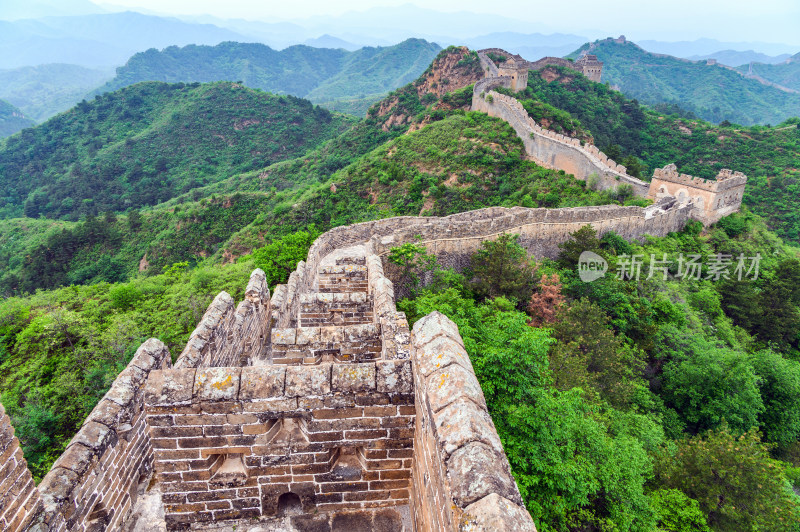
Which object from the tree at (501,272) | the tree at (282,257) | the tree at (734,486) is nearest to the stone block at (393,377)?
the tree at (501,272)

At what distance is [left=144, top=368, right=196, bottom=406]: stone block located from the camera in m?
3.70

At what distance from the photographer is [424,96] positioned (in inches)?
2301

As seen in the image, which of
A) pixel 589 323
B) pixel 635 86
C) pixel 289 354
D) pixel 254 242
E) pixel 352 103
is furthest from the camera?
pixel 352 103

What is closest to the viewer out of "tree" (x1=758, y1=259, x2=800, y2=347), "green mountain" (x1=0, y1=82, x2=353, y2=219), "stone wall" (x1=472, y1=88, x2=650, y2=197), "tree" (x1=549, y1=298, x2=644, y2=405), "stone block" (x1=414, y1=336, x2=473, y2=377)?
"stone block" (x1=414, y1=336, x2=473, y2=377)

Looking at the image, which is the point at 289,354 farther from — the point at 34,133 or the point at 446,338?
the point at 34,133

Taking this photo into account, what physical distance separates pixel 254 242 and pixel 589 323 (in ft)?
91.4

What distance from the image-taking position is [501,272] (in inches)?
597

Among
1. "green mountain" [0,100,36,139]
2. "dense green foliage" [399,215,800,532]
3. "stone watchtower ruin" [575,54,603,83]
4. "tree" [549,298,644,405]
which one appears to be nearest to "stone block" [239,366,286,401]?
"dense green foliage" [399,215,800,532]

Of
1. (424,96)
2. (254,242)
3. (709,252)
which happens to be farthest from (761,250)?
(424,96)

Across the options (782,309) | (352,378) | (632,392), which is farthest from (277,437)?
(782,309)

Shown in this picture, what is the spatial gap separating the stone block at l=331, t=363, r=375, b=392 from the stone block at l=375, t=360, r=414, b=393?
7 cm

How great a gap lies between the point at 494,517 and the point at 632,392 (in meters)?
14.2

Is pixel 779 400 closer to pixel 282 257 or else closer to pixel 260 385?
pixel 282 257

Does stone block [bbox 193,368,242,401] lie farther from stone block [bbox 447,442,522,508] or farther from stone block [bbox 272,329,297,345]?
stone block [bbox 447,442,522,508]
